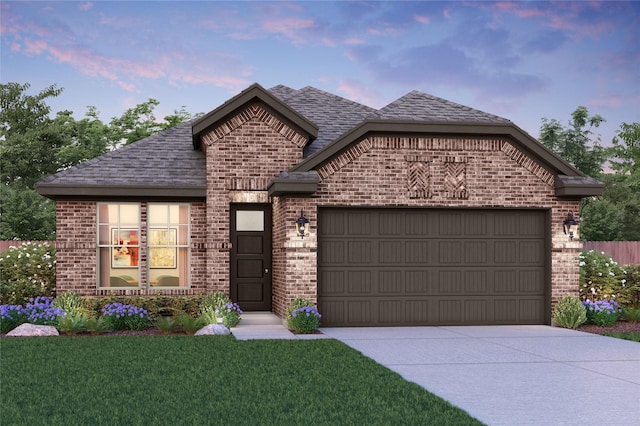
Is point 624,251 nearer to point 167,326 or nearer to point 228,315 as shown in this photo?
point 228,315

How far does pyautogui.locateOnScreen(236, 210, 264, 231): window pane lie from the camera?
19.0 metres

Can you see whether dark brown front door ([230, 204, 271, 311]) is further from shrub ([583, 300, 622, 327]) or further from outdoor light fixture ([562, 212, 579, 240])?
shrub ([583, 300, 622, 327])

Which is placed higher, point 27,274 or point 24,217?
point 24,217

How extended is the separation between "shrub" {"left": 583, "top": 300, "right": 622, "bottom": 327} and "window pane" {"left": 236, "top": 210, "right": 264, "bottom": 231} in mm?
8211

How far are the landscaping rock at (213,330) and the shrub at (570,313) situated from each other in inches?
304

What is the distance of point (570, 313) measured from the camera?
17.2 m

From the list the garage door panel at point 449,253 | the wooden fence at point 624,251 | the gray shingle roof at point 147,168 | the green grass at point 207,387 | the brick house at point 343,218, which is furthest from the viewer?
the wooden fence at point 624,251

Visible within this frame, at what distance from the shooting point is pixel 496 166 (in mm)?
17516

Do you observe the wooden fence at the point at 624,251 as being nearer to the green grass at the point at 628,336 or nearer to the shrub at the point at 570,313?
the shrub at the point at 570,313

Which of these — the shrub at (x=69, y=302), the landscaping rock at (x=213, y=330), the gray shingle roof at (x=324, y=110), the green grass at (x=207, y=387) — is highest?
the gray shingle roof at (x=324, y=110)

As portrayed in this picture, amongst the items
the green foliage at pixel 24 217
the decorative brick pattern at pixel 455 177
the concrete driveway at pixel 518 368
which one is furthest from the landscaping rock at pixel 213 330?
the green foliage at pixel 24 217

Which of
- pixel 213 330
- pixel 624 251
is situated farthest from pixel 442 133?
pixel 624 251

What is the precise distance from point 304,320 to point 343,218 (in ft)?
8.95

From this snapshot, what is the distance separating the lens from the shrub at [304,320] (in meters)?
15.7
